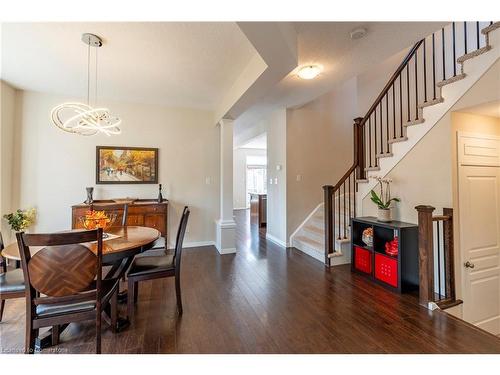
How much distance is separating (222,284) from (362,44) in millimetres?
3006

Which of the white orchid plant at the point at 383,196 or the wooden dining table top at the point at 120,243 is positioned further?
the white orchid plant at the point at 383,196

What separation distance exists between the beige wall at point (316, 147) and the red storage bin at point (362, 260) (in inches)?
56.4

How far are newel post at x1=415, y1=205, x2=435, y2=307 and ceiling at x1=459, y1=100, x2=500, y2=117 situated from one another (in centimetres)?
114

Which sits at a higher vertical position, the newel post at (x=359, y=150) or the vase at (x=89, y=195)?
the newel post at (x=359, y=150)

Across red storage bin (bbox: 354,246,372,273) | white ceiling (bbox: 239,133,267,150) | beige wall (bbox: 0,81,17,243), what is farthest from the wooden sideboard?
white ceiling (bbox: 239,133,267,150)

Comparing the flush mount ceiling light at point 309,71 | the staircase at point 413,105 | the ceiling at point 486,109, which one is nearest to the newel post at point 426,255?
the staircase at point 413,105

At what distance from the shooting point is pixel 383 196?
326cm

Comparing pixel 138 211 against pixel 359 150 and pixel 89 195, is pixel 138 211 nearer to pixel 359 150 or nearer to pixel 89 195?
pixel 89 195

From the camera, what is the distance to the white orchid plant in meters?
3.02

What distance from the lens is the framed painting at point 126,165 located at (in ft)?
13.6

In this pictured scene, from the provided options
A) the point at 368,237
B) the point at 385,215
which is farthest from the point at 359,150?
the point at 368,237

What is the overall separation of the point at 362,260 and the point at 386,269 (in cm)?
38

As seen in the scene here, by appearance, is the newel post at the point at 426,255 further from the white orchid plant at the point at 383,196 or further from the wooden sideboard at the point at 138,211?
the wooden sideboard at the point at 138,211

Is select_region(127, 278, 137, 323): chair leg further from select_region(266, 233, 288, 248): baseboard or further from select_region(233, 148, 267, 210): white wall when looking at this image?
select_region(233, 148, 267, 210): white wall
